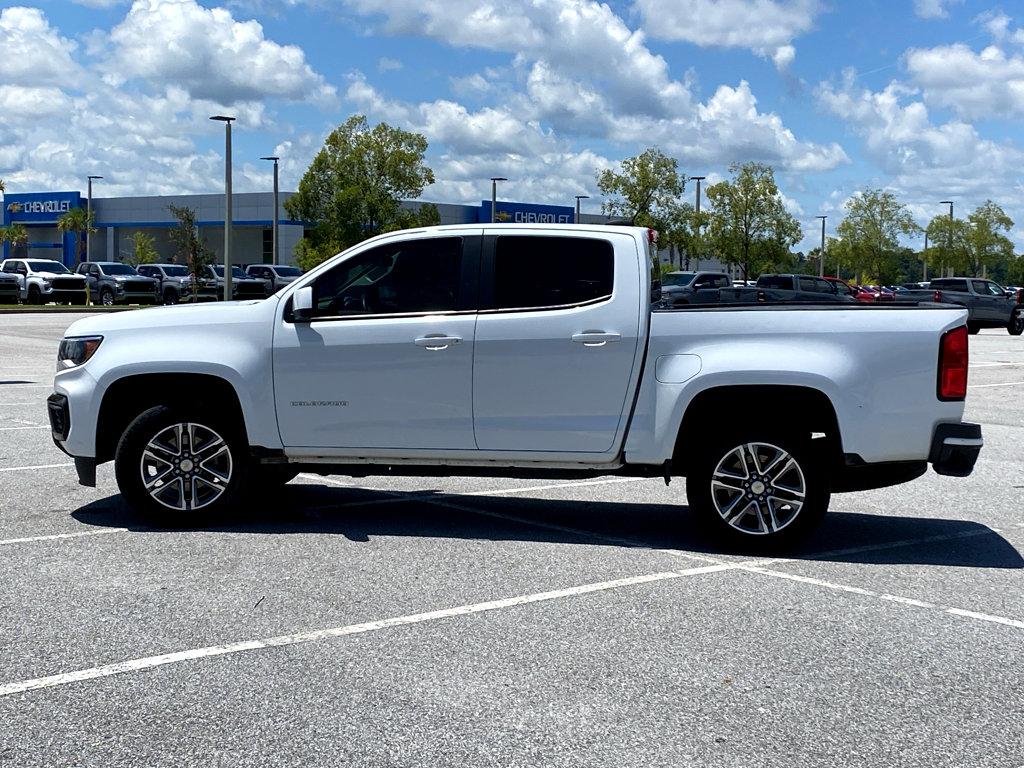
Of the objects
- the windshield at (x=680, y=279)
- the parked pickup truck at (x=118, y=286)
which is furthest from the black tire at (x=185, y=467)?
the parked pickup truck at (x=118, y=286)

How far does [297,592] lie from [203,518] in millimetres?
1749

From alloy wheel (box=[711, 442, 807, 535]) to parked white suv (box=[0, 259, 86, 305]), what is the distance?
4477cm

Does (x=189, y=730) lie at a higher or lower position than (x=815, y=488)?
lower

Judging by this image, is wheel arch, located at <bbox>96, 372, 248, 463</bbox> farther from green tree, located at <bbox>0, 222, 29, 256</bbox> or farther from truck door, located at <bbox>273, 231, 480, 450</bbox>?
green tree, located at <bbox>0, 222, 29, 256</bbox>

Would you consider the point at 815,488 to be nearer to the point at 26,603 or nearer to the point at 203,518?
the point at 203,518

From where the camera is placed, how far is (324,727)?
13.8 feet

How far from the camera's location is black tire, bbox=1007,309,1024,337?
37375mm

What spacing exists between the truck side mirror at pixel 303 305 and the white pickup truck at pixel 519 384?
0.01m

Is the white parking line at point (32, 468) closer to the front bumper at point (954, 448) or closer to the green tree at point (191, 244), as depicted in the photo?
the front bumper at point (954, 448)

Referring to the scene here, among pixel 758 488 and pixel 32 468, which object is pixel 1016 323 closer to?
pixel 758 488

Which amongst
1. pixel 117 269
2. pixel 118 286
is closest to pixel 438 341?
pixel 118 286

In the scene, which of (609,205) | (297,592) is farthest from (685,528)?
(609,205)

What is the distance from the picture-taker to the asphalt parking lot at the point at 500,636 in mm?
4133

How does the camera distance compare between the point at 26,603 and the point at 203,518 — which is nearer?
the point at 26,603
